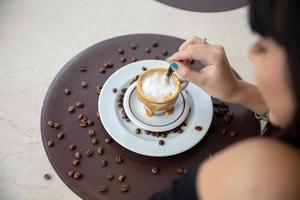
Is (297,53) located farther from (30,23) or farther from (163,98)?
(30,23)

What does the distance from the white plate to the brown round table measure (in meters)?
0.02

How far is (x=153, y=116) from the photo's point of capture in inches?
32.3

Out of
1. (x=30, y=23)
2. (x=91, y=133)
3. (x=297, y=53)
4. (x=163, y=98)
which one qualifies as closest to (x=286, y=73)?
(x=297, y=53)

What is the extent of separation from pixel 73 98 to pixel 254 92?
0.40 meters

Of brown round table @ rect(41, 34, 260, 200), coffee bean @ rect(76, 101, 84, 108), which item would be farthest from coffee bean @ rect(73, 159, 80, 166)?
coffee bean @ rect(76, 101, 84, 108)

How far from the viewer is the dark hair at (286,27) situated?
0.41m

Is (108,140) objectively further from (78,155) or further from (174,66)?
(174,66)

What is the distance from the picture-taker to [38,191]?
86 cm

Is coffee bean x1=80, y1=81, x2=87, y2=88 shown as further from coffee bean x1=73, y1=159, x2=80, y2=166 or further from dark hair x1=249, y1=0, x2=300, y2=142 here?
dark hair x1=249, y1=0, x2=300, y2=142

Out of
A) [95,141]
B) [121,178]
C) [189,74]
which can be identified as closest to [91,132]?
[95,141]

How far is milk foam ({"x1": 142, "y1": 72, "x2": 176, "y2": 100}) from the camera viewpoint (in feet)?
2.60

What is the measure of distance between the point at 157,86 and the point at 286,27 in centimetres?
41

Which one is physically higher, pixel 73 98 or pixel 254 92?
pixel 73 98

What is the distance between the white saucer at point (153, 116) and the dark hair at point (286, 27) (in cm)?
36
